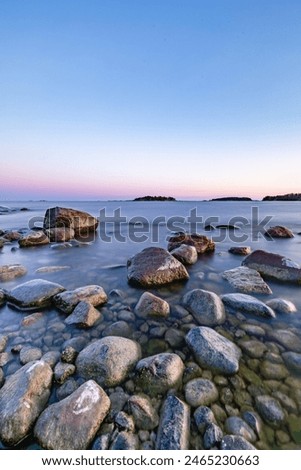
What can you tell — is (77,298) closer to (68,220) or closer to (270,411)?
(270,411)

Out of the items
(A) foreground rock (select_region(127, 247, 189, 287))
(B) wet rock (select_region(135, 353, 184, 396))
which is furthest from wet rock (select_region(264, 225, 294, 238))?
(B) wet rock (select_region(135, 353, 184, 396))

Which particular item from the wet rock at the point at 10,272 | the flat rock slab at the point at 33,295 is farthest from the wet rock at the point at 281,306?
the wet rock at the point at 10,272

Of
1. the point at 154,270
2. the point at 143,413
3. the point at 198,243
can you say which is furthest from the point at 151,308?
the point at 198,243

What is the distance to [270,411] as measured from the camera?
6.28 ft

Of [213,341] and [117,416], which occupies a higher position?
[213,341]

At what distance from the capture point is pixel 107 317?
3381 mm

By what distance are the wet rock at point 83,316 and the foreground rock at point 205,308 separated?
149cm

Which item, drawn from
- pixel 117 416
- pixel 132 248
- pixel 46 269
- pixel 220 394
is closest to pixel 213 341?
pixel 220 394

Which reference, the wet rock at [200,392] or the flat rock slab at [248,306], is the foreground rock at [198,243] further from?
the wet rock at [200,392]

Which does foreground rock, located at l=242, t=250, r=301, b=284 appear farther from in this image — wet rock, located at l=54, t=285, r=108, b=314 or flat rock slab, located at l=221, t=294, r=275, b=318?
wet rock, located at l=54, t=285, r=108, b=314

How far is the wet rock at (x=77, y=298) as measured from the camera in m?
3.54
